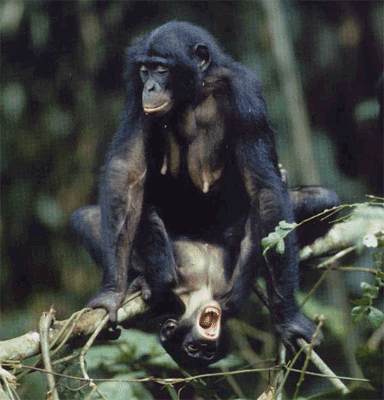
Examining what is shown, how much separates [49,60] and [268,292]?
4.23 metres

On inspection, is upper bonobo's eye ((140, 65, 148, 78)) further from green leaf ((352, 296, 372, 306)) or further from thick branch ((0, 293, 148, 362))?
green leaf ((352, 296, 372, 306))

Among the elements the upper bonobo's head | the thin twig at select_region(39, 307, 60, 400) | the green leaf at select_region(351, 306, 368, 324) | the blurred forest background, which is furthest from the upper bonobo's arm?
the blurred forest background

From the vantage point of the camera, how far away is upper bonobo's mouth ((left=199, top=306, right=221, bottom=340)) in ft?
14.1

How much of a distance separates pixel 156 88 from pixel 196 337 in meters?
1.22

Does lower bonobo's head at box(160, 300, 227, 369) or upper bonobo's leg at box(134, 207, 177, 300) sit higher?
upper bonobo's leg at box(134, 207, 177, 300)

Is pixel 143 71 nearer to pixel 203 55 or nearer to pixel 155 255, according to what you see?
pixel 203 55

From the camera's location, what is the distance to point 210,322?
434 centimetres

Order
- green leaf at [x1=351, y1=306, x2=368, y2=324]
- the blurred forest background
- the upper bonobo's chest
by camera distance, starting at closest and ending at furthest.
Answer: green leaf at [x1=351, y1=306, x2=368, y2=324] < the upper bonobo's chest < the blurred forest background

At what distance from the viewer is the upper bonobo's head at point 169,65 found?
4301 millimetres

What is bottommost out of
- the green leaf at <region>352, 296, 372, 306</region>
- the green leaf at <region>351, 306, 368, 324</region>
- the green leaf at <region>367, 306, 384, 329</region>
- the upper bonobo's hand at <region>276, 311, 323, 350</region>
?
the upper bonobo's hand at <region>276, 311, 323, 350</region>

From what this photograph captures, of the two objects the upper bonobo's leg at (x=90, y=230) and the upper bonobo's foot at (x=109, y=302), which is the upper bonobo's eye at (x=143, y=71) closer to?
the upper bonobo's leg at (x=90, y=230)

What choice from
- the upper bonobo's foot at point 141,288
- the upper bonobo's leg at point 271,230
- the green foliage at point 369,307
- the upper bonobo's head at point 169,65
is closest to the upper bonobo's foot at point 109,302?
the upper bonobo's foot at point 141,288

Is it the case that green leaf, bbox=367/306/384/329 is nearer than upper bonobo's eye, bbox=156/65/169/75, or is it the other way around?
green leaf, bbox=367/306/384/329

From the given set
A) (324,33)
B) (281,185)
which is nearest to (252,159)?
(281,185)
